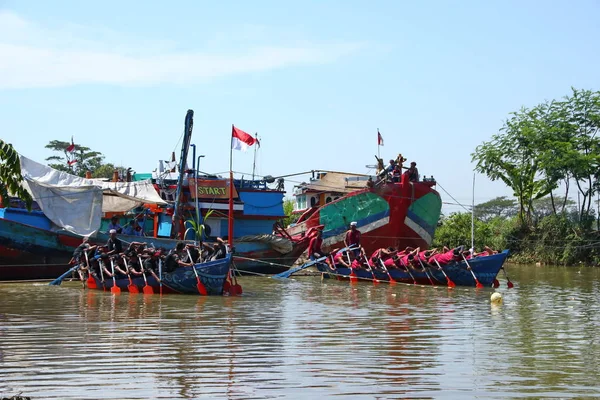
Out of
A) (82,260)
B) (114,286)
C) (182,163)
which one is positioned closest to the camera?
(114,286)

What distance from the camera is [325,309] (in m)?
18.2

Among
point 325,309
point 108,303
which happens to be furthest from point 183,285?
point 325,309

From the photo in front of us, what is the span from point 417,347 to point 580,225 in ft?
97.7

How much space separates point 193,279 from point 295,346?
8369 millimetres

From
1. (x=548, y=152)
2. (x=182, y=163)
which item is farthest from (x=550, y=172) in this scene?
(x=182, y=163)

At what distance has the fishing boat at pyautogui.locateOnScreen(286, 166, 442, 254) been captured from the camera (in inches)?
1321

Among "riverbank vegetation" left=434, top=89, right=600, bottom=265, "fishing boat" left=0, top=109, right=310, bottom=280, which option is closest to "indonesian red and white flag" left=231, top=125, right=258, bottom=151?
"fishing boat" left=0, top=109, right=310, bottom=280

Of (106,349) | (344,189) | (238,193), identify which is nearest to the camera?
(106,349)

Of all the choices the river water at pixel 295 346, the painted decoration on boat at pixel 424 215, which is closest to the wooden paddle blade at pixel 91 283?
the river water at pixel 295 346

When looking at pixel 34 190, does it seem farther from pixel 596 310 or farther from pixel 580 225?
pixel 580 225

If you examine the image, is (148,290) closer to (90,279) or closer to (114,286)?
(114,286)

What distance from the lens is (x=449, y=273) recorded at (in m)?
24.4

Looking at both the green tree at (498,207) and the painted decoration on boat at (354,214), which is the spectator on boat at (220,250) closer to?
the painted decoration on boat at (354,214)

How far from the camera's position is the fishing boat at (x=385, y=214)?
33.6 meters
